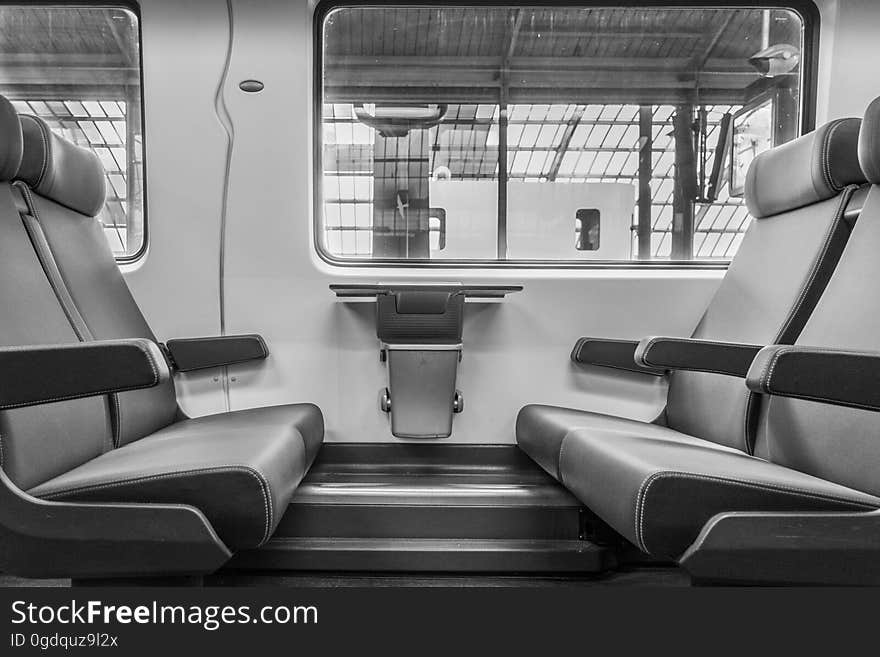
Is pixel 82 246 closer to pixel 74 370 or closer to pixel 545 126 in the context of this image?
pixel 74 370

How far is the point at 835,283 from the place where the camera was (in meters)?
1.43

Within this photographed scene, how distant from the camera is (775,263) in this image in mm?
1688

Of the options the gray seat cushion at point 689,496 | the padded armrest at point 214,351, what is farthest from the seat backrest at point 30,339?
the gray seat cushion at point 689,496

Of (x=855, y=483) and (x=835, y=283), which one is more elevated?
(x=835, y=283)

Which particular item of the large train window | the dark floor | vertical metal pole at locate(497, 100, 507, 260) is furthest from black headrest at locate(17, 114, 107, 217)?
vertical metal pole at locate(497, 100, 507, 260)

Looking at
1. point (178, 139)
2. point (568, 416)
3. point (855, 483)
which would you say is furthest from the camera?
point (178, 139)

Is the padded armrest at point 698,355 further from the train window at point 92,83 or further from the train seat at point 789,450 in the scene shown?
the train window at point 92,83

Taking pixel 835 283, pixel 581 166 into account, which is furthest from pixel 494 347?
pixel 835 283

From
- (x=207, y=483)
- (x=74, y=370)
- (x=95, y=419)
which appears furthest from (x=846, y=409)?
(x=95, y=419)

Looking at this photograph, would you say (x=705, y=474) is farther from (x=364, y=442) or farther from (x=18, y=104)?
(x=18, y=104)

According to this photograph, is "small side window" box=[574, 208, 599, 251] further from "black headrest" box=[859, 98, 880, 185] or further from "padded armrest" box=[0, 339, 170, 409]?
"padded armrest" box=[0, 339, 170, 409]

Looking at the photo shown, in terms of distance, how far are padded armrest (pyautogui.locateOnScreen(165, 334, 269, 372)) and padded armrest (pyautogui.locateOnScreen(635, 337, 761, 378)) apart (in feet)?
4.38

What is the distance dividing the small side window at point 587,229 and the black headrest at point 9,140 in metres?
1.79

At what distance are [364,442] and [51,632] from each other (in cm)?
110
